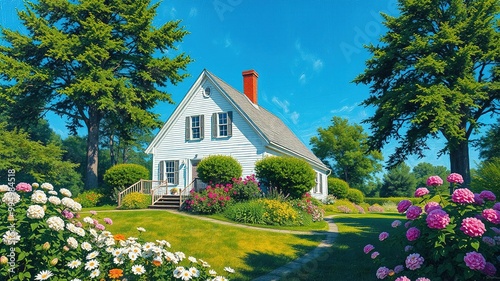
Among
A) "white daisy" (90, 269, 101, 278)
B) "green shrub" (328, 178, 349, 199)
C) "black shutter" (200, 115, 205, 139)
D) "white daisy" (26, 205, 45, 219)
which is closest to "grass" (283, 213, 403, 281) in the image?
"white daisy" (90, 269, 101, 278)

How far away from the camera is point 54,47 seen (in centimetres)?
2217

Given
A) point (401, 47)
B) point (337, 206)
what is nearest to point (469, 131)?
point (401, 47)

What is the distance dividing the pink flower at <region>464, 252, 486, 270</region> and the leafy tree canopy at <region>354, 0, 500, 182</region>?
42.1 ft

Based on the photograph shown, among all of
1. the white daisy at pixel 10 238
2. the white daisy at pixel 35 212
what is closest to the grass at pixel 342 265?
the white daisy at pixel 35 212

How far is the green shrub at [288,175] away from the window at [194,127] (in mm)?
5542

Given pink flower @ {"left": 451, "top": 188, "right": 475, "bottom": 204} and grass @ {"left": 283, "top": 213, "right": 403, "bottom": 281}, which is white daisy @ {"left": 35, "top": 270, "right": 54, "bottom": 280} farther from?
pink flower @ {"left": 451, "top": 188, "right": 475, "bottom": 204}

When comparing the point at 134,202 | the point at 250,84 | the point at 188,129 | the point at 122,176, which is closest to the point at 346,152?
the point at 250,84

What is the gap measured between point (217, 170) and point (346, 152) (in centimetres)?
3190

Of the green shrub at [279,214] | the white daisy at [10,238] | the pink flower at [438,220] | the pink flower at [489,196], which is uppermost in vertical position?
the pink flower at [489,196]

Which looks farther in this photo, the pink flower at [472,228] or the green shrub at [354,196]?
the green shrub at [354,196]

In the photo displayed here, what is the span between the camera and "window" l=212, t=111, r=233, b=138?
20.1m

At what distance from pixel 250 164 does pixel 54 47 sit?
1481 centimetres

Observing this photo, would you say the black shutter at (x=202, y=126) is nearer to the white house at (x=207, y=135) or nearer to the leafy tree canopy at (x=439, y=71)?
the white house at (x=207, y=135)

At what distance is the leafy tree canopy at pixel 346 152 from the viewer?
46094mm
